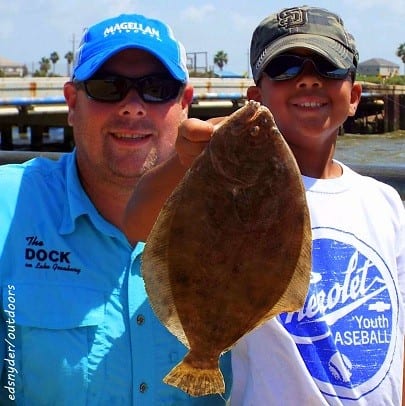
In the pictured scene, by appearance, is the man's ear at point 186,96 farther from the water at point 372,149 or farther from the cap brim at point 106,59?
the water at point 372,149

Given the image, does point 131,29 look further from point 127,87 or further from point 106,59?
point 127,87

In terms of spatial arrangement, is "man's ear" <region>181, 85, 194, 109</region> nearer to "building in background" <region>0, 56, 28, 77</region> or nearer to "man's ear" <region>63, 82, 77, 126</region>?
"man's ear" <region>63, 82, 77, 126</region>

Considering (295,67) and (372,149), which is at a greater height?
(295,67)

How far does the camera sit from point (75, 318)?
114 inches

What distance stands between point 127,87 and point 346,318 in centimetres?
133

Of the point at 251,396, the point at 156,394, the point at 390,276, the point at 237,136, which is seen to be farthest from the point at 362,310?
the point at 237,136

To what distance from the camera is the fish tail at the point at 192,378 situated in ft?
7.00

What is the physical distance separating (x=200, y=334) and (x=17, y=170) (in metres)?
1.43

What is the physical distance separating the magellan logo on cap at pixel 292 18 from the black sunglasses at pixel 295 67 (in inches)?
7.4

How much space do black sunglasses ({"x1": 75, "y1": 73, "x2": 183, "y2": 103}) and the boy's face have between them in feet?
1.42

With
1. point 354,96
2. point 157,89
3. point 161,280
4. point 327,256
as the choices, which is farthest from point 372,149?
point 161,280

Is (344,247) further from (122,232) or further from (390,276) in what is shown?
(122,232)

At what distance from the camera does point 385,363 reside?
2859 millimetres

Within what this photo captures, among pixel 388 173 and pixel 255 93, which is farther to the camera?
pixel 255 93
